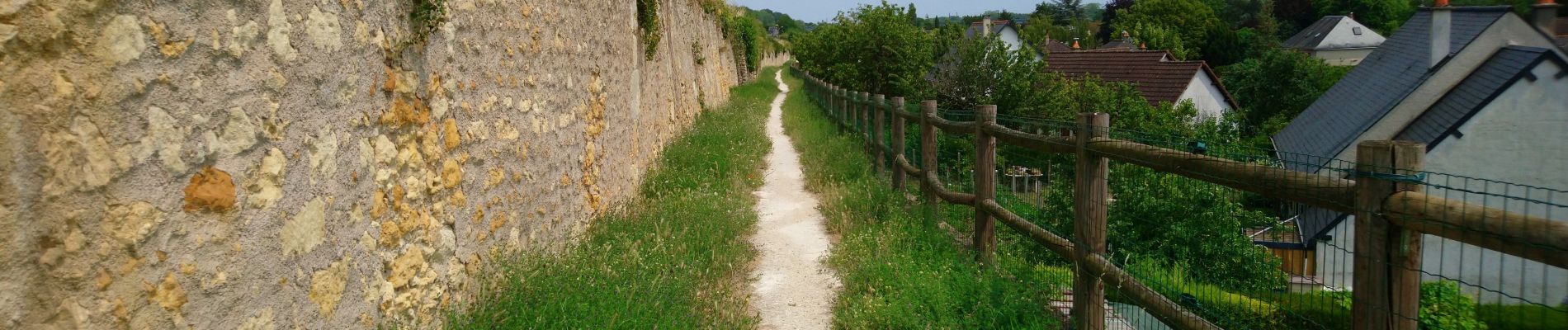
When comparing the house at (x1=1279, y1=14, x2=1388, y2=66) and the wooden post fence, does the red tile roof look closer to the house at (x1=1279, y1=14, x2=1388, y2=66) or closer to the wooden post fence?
the wooden post fence

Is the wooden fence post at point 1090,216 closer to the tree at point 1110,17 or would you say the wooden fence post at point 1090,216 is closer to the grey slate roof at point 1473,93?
the grey slate roof at point 1473,93

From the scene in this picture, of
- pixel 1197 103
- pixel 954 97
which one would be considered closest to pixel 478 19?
pixel 954 97

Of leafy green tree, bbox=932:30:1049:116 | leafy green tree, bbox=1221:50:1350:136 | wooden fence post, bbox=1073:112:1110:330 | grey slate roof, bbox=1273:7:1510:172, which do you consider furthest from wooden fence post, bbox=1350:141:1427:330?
leafy green tree, bbox=1221:50:1350:136

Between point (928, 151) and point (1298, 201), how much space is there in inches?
193

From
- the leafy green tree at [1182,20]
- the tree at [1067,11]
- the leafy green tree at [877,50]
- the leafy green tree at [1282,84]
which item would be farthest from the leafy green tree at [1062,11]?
the leafy green tree at [877,50]

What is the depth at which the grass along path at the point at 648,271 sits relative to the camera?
13.8ft

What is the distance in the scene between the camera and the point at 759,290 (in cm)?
595

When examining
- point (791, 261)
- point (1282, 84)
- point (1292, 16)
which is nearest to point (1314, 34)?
point (1292, 16)

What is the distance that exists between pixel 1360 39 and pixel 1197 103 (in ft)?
106

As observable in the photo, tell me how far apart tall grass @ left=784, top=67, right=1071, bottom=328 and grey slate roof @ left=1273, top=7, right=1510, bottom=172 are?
1534 cm

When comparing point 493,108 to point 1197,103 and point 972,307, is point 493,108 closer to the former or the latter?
point 972,307

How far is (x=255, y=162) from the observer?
2.70 m

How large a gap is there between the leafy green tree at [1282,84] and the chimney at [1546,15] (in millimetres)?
47398

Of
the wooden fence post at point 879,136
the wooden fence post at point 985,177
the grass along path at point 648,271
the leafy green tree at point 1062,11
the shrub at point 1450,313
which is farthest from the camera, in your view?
the leafy green tree at point 1062,11
